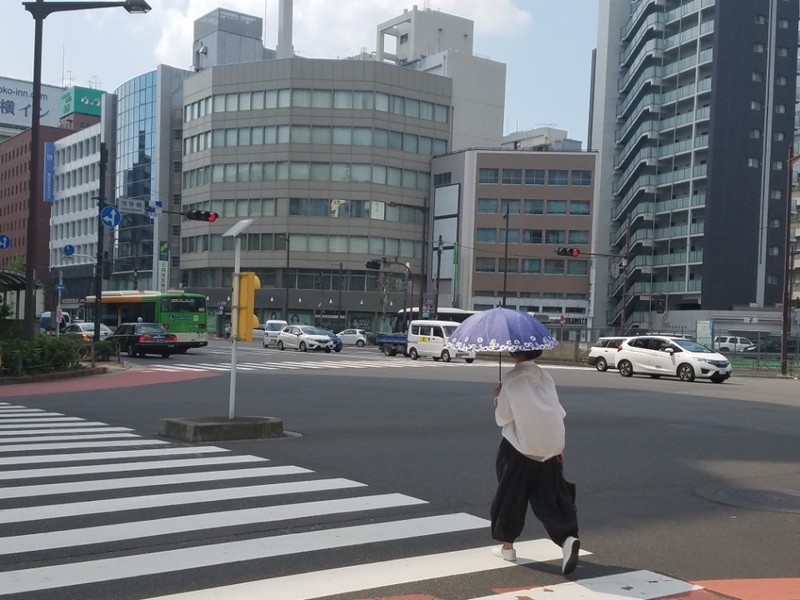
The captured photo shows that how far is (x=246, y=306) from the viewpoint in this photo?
42.5ft

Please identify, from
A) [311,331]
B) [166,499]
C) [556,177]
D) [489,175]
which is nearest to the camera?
[166,499]

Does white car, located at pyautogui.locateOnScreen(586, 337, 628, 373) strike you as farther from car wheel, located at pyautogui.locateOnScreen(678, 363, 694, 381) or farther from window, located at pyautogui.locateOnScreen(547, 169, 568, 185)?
window, located at pyautogui.locateOnScreen(547, 169, 568, 185)

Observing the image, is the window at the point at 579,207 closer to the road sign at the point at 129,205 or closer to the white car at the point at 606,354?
the white car at the point at 606,354

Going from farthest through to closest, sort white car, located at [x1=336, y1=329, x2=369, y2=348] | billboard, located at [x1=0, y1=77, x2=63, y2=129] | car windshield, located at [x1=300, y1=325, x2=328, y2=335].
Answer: billboard, located at [x1=0, y1=77, x2=63, y2=129]
white car, located at [x1=336, y1=329, x2=369, y2=348]
car windshield, located at [x1=300, y1=325, x2=328, y2=335]

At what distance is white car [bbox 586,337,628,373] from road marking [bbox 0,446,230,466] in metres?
26.8

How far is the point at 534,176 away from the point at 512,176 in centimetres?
212

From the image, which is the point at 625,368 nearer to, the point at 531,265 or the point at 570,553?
the point at 570,553

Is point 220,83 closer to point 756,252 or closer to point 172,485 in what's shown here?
point 756,252

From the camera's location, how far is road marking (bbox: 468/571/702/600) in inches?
214

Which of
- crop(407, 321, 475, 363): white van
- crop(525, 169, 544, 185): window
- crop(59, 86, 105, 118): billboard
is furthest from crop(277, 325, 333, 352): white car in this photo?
crop(59, 86, 105, 118): billboard

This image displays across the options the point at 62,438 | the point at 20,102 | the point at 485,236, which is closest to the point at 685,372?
the point at 62,438

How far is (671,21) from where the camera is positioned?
80125mm

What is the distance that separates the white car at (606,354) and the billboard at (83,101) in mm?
105410

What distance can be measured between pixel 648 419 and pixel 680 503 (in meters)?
7.74
